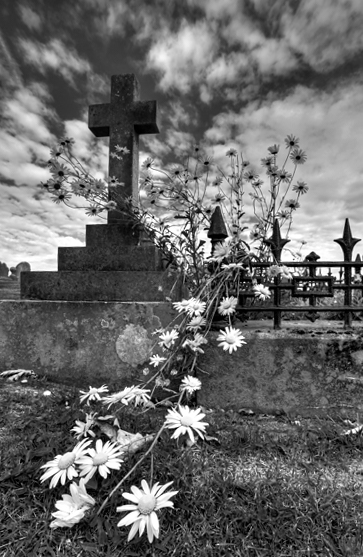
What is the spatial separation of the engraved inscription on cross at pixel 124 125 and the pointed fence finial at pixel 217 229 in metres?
0.99

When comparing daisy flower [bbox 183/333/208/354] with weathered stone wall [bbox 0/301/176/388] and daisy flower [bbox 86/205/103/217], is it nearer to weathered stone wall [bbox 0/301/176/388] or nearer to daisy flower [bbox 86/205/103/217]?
weathered stone wall [bbox 0/301/176/388]

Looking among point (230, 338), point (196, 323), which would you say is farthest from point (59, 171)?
point (230, 338)

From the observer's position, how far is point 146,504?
120cm

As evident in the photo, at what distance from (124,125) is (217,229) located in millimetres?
1531

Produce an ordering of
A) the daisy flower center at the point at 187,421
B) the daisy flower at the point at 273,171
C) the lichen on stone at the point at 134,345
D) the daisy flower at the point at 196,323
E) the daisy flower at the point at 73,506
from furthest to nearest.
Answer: the daisy flower at the point at 273,171
the lichen on stone at the point at 134,345
the daisy flower at the point at 196,323
the daisy flower center at the point at 187,421
the daisy flower at the point at 73,506

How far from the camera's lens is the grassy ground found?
1388 mm

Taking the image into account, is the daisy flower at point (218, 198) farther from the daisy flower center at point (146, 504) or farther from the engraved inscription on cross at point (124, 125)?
the daisy flower center at point (146, 504)

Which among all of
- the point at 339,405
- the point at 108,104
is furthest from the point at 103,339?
the point at 108,104

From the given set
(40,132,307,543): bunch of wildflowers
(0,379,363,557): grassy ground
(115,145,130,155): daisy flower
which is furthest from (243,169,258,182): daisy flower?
(0,379,363,557): grassy ground

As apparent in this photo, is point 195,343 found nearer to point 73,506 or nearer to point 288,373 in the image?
point 288,373

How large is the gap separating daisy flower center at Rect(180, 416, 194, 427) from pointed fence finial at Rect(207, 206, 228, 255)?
5.49 feet

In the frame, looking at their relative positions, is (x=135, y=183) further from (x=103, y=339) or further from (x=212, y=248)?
(x=103, y=339)

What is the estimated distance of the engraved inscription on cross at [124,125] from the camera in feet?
11.5

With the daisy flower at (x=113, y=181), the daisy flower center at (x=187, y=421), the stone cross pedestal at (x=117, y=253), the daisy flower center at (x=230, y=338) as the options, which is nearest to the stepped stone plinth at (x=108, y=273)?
the stone cross pedestal at (x=117, y=253)
